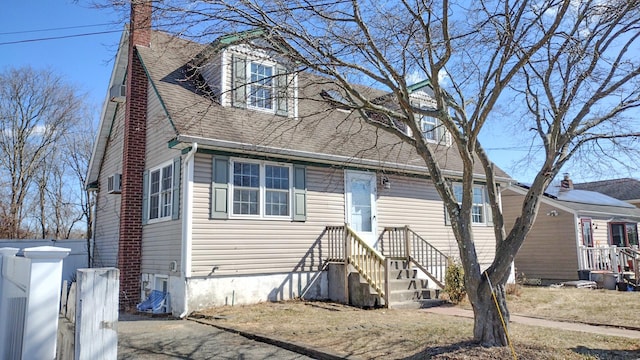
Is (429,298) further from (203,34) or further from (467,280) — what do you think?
(203,34)

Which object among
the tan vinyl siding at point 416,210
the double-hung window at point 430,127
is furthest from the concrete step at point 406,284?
the double-hung window at point 430,127

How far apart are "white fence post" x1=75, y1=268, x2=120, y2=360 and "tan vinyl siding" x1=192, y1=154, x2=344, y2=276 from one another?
6491 millimetres

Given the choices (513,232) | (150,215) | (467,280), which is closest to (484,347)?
(467,280)

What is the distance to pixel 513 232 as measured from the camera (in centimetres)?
631

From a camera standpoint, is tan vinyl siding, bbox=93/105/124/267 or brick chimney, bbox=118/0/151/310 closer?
brick chimney, bbox=118/0/151/310

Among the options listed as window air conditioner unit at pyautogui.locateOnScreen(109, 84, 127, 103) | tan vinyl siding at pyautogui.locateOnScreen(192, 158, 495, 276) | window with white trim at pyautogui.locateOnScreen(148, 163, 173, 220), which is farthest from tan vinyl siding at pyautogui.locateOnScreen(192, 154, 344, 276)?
window air conditioner unit at pyautogui.locateOnScreen(109, 84, 127, 103)

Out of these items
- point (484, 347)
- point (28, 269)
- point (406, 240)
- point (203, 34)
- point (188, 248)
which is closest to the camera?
point (28, 269)

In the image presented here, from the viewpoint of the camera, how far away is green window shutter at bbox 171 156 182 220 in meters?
10.5

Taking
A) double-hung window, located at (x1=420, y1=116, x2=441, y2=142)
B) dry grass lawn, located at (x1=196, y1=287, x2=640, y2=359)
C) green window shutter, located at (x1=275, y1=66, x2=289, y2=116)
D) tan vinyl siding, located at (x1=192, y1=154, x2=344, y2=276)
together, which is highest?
double-hung window, located at (x1=420, y1=116, x2=441, y2=142)

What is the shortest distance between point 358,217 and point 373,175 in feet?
4.16

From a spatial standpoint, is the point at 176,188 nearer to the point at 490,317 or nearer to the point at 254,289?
the point at 254,289

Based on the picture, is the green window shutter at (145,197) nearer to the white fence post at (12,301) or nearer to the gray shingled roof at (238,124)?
the gray shingled roof at (238,124)

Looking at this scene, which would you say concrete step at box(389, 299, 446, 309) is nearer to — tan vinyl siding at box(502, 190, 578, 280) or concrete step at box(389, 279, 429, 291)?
concrete step at box(389, 279, 429, 291)

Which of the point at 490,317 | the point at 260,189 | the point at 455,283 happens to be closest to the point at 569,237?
the point at 455,283
